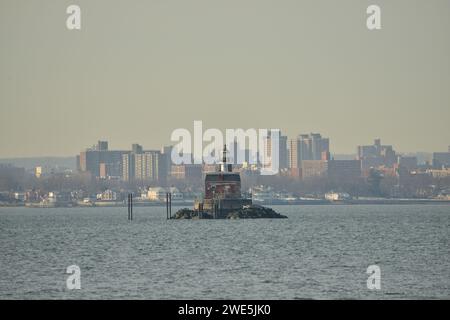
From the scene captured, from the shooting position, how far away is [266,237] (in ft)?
313

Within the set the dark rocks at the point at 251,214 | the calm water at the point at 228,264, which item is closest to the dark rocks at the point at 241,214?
the dark rocks at the point at 251,214

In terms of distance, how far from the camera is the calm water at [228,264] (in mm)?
52062

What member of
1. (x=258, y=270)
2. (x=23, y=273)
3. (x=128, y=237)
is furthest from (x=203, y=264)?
(x=128, y=237)

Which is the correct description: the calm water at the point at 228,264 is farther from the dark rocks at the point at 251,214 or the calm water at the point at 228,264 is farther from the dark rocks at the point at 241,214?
the dark rocks at the point at 251,214

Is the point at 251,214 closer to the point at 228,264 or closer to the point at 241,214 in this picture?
the point at 241,214

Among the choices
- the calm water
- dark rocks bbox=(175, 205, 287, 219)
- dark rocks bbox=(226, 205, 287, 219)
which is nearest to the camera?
the calm water

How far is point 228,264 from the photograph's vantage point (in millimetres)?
66188

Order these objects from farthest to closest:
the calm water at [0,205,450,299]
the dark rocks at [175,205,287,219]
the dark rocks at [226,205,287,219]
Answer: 1. the dark rocks at [226,205,287,219]
2. the dark rocks at [175,205,287,219]
3. the calm water at [0,205,450,299]

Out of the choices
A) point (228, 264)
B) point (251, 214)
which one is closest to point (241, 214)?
point (251, 214)

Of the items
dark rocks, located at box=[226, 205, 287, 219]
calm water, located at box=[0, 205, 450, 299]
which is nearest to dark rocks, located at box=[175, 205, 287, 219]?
dark rocks, located at box=[226, 205, 287, 219]

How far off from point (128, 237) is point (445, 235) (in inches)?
1031

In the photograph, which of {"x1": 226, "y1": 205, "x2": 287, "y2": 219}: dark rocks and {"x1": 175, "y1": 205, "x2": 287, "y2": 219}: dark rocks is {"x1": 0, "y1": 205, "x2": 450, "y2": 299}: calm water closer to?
{"x1": 175, "y1": 205, "x2": 287, "y2": 219}: dark rocks

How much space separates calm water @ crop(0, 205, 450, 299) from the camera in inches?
2050
